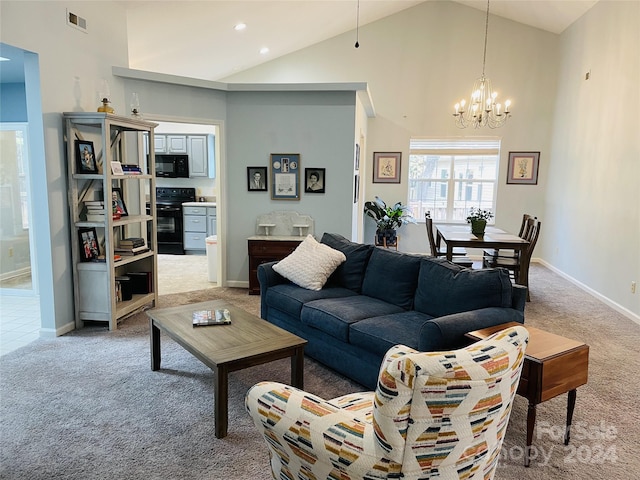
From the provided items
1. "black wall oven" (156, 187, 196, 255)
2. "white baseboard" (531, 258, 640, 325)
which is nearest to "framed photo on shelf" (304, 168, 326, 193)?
"black wall oven" (156, 187, 196, 255)

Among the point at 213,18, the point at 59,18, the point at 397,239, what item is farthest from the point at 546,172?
the point at 59,18

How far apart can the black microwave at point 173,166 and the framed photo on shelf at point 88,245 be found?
13.4 feet

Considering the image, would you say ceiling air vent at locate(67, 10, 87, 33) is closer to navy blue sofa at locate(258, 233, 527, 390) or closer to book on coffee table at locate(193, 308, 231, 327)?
navy blue sofa at locate(258, 233, 527, 390)

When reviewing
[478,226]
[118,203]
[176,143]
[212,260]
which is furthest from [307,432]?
[176,143]

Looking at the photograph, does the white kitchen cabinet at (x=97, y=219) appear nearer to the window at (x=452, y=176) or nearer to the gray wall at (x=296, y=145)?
the gray wall at (x=296, y=145)

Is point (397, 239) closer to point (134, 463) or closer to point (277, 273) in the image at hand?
point (277, 273)

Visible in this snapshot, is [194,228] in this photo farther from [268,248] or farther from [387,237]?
[387,237]

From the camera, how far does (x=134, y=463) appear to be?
7.12ft

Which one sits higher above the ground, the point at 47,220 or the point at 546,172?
the point at 546,172

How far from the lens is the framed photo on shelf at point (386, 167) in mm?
7898

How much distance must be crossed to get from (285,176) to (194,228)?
10.1 feet

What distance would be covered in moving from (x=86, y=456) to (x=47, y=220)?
2203mm

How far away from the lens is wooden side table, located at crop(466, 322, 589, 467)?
212cm

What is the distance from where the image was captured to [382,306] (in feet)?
10.7
